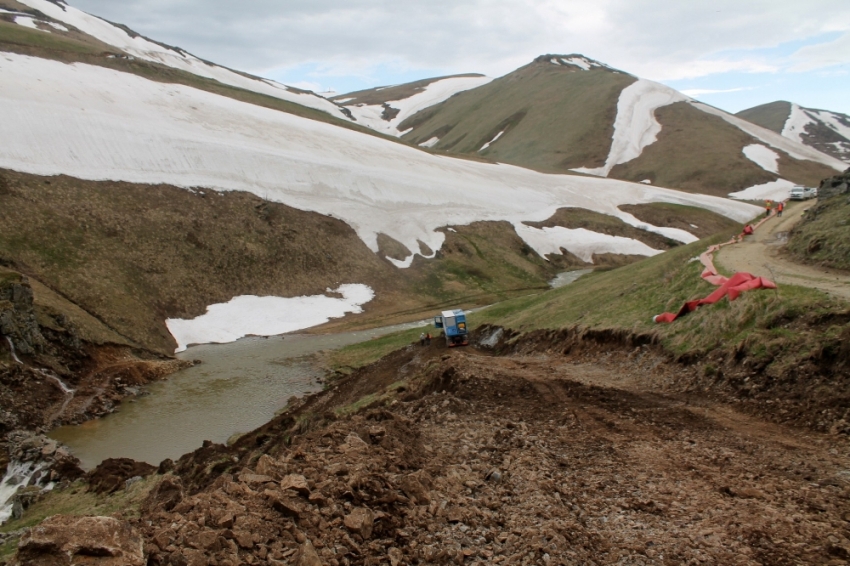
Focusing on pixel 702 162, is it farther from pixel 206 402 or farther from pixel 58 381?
pixel 58 381

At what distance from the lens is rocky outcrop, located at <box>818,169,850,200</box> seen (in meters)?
25.1

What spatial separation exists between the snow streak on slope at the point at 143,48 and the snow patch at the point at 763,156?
105m

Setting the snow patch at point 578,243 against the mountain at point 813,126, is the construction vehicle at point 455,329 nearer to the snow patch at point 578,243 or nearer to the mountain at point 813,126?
the snow patch at point 578,243

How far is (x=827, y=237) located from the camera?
19672mm

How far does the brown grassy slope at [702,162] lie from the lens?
9519 centimetres

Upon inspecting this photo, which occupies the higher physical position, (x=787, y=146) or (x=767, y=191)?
(x=787, y=146)

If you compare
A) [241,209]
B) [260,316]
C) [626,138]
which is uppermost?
[626,138]

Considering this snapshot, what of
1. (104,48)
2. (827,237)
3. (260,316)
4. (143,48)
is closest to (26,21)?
(104,48)

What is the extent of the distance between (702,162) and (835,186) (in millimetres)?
84451

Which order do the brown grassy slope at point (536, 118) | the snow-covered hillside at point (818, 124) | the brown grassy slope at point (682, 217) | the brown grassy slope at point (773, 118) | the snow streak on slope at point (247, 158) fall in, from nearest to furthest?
the snow streak on slope at point (247, 158) → the brown grassy slope at point (682, 217) → the brown grassy slope at point (536, 118) → the snow-covered hillside at point (818, 124) → the brown grassy slope at point (773, 118)

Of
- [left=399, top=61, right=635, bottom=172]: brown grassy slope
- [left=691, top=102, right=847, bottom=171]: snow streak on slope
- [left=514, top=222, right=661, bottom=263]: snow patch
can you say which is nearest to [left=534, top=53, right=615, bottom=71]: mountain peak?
[left=399, top=61, right=635, bottom=172]: brown grassy slope

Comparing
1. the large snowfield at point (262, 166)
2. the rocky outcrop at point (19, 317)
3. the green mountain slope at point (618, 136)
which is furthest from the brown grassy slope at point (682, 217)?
the rocky outcrop at point (19, 317)

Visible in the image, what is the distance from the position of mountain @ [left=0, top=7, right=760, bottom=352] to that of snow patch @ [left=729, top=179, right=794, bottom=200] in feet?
41.3

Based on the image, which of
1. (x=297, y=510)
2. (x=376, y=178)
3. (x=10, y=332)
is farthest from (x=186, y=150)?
(x=297, y=510)
